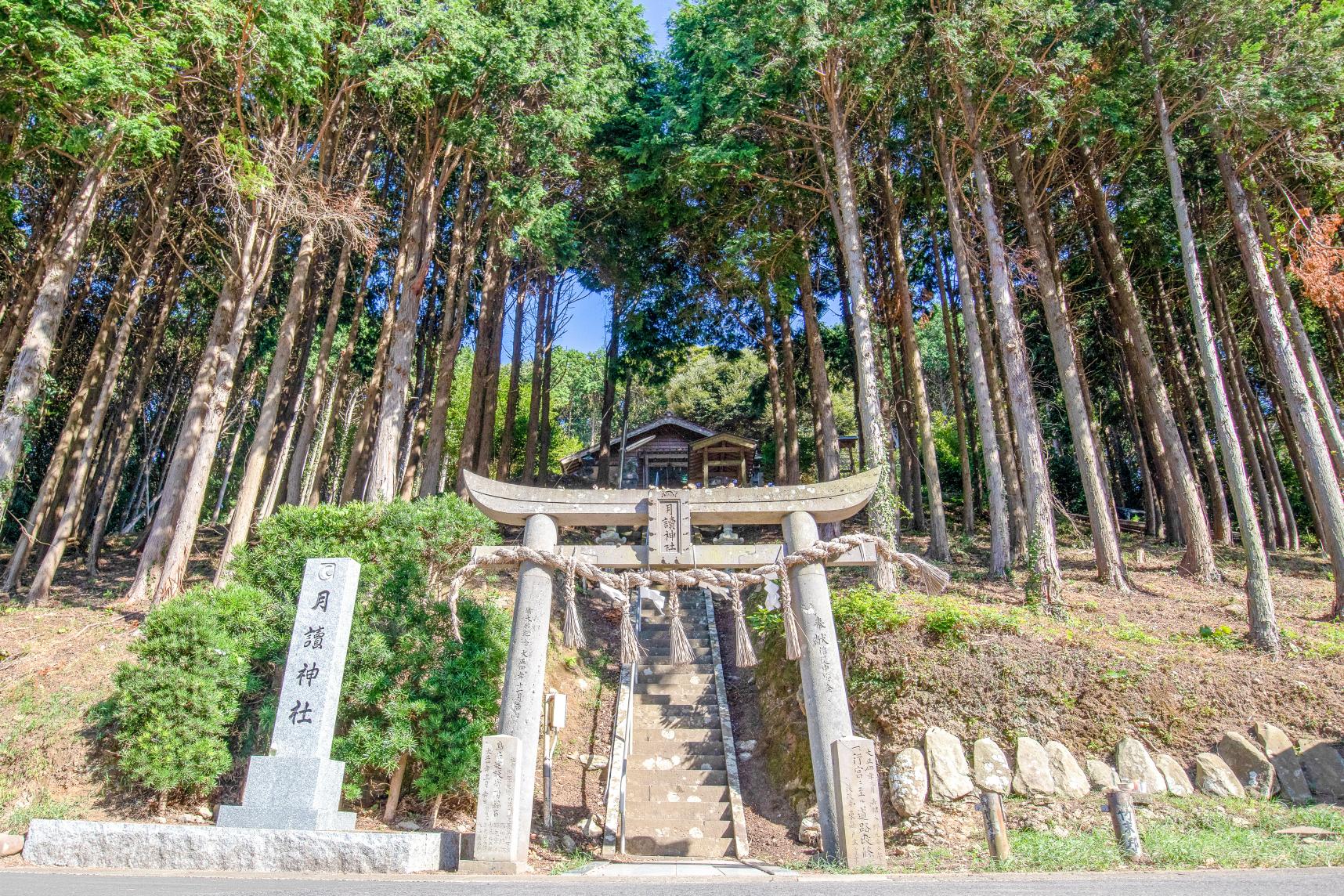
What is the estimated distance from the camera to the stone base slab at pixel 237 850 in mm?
5074

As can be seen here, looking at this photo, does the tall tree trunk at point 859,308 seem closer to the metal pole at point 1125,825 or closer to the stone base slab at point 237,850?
the metal pole at point 1125,825

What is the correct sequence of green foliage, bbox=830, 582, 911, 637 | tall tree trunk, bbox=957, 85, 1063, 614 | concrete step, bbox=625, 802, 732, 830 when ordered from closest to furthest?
concrete step, bbox=625, 802, 732, 830 → green foliage, bbox=830, 582, 911, 637 → tall tree trunk, bbox=957, 85, 1063, 614

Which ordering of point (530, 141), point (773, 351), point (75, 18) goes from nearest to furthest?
1. point (75, 18)
2. point (530, 141)
3. point (773, 351)

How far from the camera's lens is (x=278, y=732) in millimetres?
5965

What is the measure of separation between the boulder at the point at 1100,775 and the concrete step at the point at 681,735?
13.3 feet

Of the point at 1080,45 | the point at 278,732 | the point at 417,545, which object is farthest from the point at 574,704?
the point at 1080,45

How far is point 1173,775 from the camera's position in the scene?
266 inches

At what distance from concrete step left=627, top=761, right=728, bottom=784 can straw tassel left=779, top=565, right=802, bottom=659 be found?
2.72 m

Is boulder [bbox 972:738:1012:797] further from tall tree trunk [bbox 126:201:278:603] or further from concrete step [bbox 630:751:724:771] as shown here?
tall tree trunk [bbox 126:201:278:603]

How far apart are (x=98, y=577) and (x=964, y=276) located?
17.1m

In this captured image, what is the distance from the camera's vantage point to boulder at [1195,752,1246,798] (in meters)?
6.58

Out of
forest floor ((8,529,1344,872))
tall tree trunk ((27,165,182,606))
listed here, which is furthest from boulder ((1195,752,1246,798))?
tall tree trunk ((27,165,182,606))

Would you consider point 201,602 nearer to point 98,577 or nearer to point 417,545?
point 417,545

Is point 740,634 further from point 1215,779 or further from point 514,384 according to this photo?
point 514,384
